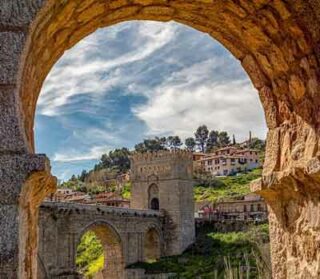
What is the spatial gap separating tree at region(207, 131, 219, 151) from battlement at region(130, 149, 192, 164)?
4788cm

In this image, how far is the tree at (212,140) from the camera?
9575 centimetres

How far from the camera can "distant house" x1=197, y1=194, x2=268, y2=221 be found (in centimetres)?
4778

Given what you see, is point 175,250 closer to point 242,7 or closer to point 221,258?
point 221,258

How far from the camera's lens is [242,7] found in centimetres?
348

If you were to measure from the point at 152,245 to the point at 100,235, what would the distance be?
6.37 meters

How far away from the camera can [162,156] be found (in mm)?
47969

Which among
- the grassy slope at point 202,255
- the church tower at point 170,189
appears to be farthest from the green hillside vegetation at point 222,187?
the grassy slope at point 202,255

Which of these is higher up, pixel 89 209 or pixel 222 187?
pixel 222 187

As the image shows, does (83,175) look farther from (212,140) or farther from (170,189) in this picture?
(170,189)

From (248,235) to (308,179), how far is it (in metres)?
35.4

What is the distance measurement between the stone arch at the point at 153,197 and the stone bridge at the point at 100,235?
9.38ft

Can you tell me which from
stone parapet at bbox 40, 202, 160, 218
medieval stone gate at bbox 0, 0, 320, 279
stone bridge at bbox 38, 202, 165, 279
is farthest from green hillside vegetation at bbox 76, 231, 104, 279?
medieval stone gate at bbox 0, 0, 320, 279

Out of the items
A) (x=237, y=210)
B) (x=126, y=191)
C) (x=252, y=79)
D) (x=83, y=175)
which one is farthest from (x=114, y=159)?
(x=252, y=79)

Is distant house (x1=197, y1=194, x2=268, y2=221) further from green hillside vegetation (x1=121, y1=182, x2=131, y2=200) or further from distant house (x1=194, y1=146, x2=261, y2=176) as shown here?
distant house (x1=194, y1=146, x2=261, y2=176)
